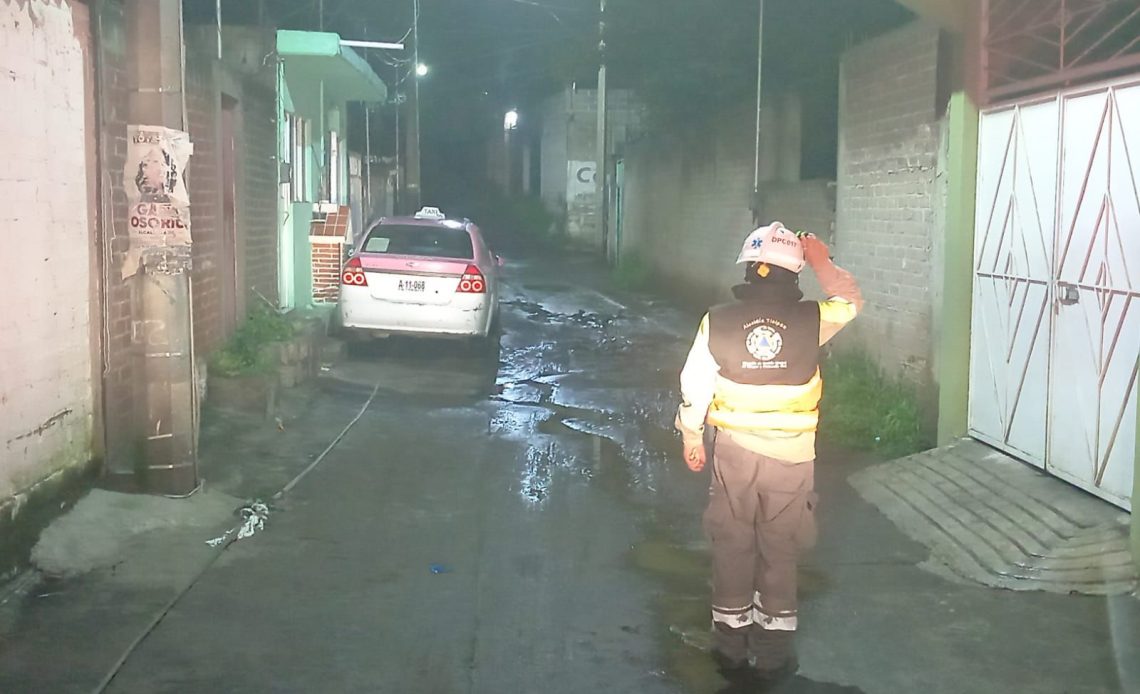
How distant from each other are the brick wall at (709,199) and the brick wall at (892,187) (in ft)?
5.37

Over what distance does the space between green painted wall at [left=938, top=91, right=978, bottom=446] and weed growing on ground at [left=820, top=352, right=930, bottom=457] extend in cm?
62

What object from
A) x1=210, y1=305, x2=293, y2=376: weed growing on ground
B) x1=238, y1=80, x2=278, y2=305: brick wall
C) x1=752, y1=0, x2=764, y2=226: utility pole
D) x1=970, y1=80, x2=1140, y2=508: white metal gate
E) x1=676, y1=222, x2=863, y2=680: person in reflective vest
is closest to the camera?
x1=676, y1=222, x2=863, y2=680: person in reflective vest

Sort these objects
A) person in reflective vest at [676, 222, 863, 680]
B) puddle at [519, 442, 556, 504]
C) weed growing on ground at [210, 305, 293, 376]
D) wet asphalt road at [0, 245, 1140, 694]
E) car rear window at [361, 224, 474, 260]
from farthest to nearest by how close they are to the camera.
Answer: car rear window at [361, 224, 474, 260] → weed growing on ground at [210, 305, 293, 376] → puddle at [519, 442, 556, 504] → person in reflective vest at [676, 222, 863, 680] → wet asphalt road at [0, 245, 1140, 694]

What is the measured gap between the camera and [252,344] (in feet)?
34.6

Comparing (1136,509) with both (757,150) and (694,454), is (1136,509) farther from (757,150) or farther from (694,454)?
(757,150)

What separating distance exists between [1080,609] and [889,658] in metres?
1.15

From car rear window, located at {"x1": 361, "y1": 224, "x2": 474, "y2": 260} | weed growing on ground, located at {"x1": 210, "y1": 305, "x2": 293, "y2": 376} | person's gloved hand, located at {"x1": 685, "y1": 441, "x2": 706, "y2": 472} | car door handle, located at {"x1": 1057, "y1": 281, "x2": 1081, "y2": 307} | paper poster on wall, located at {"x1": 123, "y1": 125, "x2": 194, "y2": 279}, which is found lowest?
weed growing on ground, located at {"x1": 210, "y1": 305, "x2": 293, "y2": 376}

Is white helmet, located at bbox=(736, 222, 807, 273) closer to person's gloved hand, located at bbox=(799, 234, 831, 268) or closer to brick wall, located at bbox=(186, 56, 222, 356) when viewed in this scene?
person's gloved hand, located at bbox=(799, 234, 831, 268)

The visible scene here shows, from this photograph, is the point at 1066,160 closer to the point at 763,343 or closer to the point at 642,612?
the point at 763,343

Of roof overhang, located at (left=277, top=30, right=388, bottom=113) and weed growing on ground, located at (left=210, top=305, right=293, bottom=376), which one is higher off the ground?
roof overhang, located at (left=277, top=30, right=388, bottom=113)

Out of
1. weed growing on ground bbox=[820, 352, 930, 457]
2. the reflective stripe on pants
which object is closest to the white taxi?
weed growing on ground bbox=[820, 352, 930, 457]

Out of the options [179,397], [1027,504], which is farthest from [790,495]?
[179,397]

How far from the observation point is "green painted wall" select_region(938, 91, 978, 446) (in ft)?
26.2

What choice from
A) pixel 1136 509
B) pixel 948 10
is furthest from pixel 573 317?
pixel 1136 509
